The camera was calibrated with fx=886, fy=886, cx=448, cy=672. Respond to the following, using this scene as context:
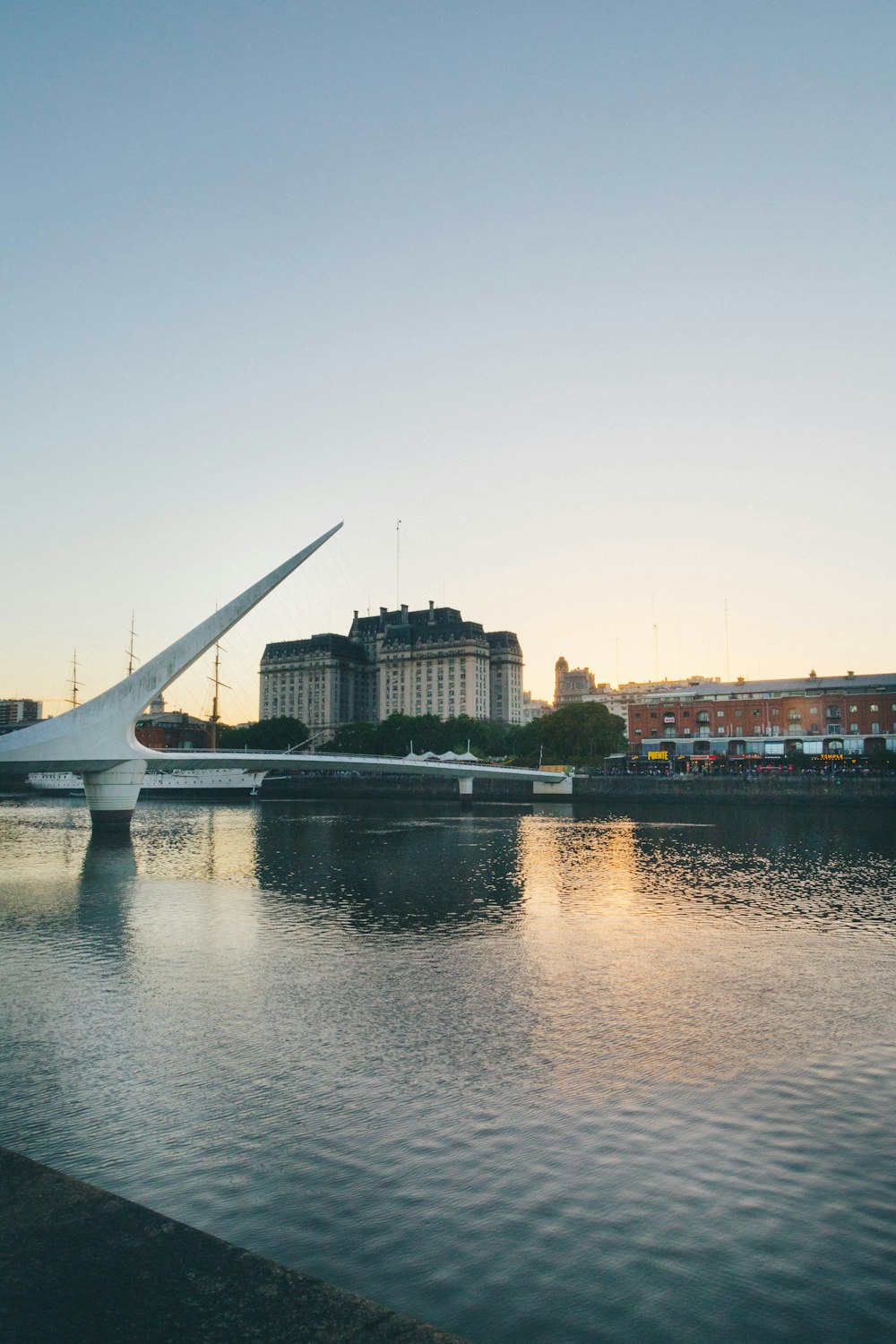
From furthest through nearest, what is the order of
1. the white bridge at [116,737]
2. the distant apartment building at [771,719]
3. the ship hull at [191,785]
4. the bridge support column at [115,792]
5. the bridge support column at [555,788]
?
the distant apartment building at [771,719] → the ship hull at [191,785] → the bridge support column at [555,788] → the bridge support column at [115,792] → the white bridge at [116,737]

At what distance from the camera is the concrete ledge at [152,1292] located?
4.20 metres

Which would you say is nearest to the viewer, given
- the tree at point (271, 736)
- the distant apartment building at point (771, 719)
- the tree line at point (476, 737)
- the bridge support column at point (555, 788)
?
the bridge support column at point (555, 788)

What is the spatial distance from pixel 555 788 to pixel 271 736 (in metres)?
71.5

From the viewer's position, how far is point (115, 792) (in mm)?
51406

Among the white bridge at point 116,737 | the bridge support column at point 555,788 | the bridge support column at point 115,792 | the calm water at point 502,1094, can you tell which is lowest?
the bridge support column at point 555,788

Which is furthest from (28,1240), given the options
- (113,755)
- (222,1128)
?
(113,755)

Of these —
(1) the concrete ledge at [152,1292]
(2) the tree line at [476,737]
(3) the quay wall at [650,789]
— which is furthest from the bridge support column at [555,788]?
(1) the concrete ledge at [152,1292]

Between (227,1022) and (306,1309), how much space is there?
1021cm

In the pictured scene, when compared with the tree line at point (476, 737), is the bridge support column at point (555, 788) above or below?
below

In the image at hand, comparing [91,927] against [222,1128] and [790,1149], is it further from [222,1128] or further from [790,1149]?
[790,1149]

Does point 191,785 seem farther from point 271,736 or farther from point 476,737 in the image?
point 271,736

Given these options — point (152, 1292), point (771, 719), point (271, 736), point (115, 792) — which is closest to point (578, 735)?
point (771, 719)

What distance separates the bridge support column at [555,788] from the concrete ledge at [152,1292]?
83290 millimetres

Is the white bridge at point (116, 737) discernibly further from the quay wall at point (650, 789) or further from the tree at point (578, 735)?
the tree at point (578, 735)
